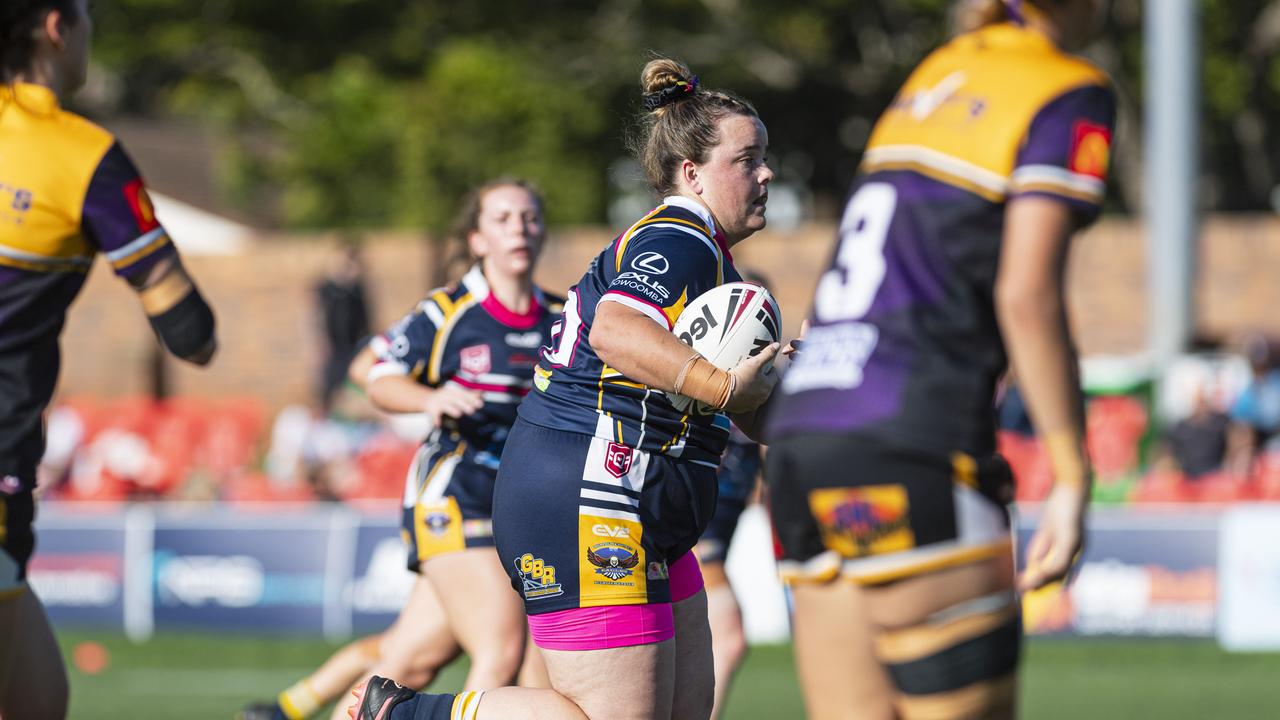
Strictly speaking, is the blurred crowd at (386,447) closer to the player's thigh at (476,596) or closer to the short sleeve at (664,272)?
the player's thigh at (476,596)

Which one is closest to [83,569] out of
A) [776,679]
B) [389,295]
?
[776,679]

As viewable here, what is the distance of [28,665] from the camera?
4.43 metres

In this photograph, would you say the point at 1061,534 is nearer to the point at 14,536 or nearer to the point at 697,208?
the point at 697,208

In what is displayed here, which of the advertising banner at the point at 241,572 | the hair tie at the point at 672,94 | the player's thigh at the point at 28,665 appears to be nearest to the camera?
the player's thigh at the point at 28,665

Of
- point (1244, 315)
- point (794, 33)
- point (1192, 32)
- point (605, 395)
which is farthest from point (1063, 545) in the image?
point (794, 33)

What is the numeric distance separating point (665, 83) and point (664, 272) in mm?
656

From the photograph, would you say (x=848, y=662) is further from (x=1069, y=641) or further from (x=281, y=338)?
(x=281, y=338)

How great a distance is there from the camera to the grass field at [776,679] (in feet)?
32.3

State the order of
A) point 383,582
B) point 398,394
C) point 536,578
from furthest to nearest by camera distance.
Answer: point 383,582
point 398,394
point 536,578

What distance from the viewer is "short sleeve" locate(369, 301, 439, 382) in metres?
6.70

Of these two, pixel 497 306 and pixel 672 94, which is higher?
pixel 672 94

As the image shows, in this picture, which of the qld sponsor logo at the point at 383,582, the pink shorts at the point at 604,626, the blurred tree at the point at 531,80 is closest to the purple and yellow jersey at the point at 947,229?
the pink shorts at the point at 604,626

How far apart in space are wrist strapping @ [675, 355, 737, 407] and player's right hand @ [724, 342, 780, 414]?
22mm

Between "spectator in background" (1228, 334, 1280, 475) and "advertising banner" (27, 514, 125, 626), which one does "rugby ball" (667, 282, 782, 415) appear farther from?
"spectator in background" (1228, 334, 1280, 475)
